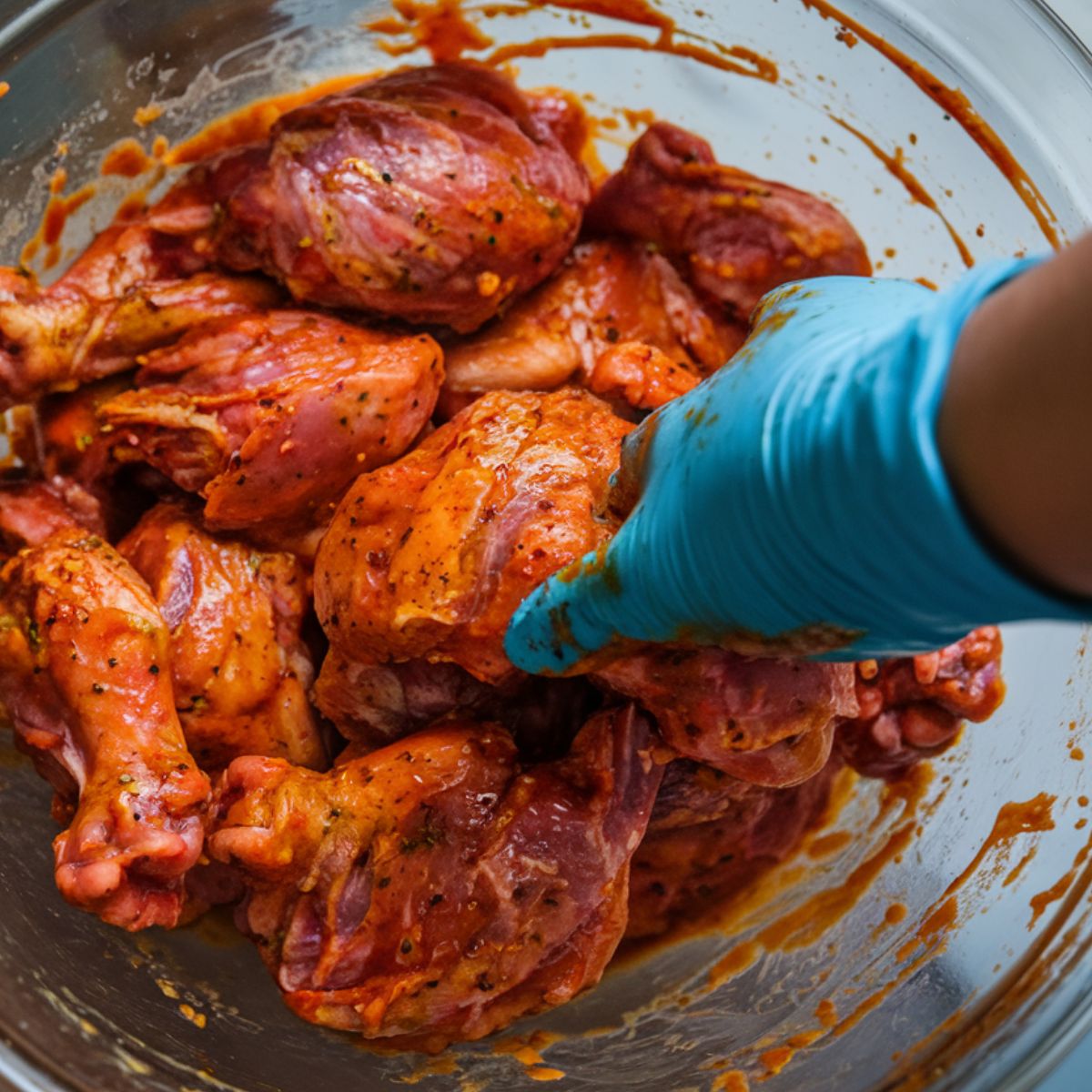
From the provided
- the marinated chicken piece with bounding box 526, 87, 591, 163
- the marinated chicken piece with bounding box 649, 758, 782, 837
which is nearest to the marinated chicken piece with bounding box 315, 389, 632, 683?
the marinated chicken piece with bounding box 649, 758, 782, 837

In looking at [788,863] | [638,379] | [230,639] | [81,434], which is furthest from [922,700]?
[81,434]

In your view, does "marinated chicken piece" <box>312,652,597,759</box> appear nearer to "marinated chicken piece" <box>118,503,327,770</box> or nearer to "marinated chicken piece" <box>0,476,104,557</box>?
"marinated chicken piece" <box>118,503,327,770</box>

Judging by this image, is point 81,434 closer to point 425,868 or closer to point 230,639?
point 230,639

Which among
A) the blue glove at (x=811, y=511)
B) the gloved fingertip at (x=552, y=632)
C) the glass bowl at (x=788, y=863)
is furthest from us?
the glass bowl at (x=788, y=863)

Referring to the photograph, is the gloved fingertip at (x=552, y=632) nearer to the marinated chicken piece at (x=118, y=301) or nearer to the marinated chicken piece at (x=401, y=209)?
the marinated chicken piece at (x=401, y=209)

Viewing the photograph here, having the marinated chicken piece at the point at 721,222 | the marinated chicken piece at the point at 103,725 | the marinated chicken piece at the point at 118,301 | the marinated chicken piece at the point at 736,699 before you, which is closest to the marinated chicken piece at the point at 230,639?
the marinated chicken piece at the point at 103,725

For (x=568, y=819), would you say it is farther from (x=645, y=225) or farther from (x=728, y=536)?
(x=645, y=225)
